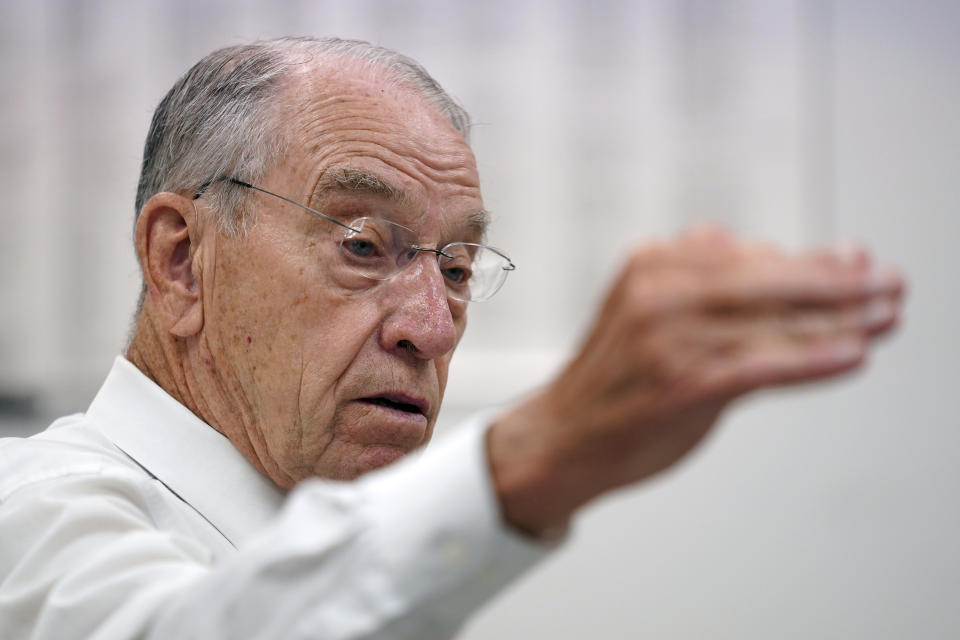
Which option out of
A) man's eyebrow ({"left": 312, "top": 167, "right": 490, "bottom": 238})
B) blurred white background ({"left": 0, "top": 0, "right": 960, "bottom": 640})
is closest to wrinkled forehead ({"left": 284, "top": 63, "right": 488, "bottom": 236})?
man's eyebrow ({"left": 312, "top": 167, "right": 490, "bottom": 238})

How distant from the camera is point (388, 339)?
1.11 m

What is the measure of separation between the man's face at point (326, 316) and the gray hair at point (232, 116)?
30mm

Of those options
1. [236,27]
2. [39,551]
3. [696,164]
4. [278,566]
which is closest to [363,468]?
[39,551]

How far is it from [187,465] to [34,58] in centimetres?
197

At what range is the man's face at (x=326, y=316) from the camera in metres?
1.10

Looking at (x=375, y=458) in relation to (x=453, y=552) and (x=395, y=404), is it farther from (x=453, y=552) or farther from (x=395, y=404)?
(x=453, y=552)

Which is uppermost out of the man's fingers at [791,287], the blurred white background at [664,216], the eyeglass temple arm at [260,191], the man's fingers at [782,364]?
the man's fingers at [791,287]

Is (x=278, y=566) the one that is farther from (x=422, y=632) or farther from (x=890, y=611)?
(x=890, y=611)

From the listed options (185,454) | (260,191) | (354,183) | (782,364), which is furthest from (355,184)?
(782,364)

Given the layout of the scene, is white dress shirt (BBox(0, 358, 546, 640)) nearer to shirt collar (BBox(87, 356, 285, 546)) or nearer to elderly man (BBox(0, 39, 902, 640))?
elderly man (BBox(0, 39, 902, 640))

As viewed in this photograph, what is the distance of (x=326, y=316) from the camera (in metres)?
1.11

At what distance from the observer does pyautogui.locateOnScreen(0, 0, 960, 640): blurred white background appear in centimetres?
241

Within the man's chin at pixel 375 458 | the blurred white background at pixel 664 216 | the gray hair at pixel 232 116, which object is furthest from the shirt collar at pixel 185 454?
the blurred white background at pixel 664 216

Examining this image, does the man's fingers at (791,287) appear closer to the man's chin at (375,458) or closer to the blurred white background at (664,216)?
the man's chin at (375,458)
